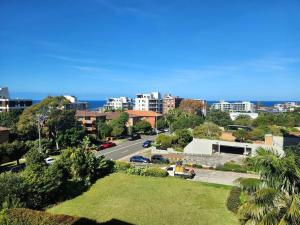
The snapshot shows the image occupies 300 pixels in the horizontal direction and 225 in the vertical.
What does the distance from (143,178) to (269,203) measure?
21.9 meters

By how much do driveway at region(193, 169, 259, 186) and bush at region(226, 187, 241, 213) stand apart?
5602 millimetres

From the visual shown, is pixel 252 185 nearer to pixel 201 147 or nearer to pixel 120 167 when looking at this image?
pixel 120 167

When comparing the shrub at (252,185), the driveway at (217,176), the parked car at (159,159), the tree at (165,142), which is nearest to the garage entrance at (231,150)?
the tree at (165,142)

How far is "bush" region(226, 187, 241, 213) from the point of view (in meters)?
21.9

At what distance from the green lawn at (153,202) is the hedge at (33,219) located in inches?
221

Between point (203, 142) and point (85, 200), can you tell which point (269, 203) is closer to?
point (85, 200)

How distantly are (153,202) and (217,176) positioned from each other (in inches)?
491

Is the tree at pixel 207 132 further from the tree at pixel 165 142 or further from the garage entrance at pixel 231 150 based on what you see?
the tree at pixel 165 142

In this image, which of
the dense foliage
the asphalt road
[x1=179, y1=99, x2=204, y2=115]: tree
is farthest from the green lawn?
[x1=179, y1=99, x2=204, y2=115]: tree

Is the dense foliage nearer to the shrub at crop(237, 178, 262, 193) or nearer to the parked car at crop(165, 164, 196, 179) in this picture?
the parked car at crop(165, 164, 196, 179)

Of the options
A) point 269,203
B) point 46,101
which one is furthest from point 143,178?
point 46,101

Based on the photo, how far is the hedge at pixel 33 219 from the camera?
15.2 metres

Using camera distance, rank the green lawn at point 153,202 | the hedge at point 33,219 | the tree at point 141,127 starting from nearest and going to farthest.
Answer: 1. the hedge at point 33,219
2. the green lawn at point 153,202
3. the tree at point 141,127

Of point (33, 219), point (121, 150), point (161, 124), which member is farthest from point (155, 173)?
point (161, 124)
